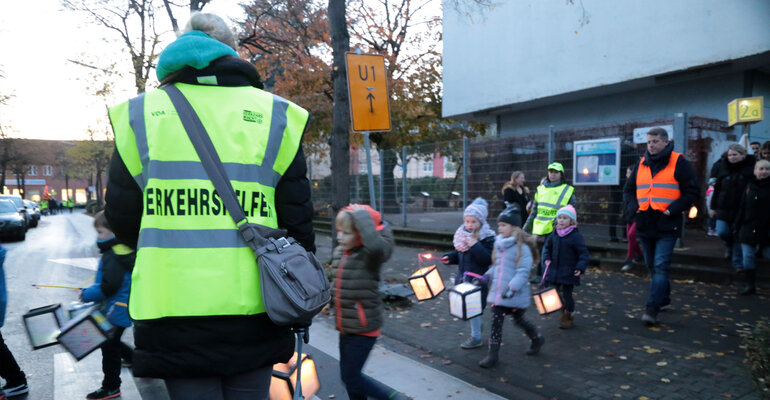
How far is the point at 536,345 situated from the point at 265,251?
387cm

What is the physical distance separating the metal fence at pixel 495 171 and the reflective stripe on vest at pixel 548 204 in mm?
2767

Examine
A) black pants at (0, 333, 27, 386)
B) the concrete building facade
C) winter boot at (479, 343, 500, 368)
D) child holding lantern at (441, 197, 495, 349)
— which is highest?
the concrete building facade

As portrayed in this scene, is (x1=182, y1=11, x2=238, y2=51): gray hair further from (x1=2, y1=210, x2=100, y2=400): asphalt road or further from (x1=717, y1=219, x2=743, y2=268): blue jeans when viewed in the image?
(x1=717, y1=219, x2=743, y2=268): blue jeans

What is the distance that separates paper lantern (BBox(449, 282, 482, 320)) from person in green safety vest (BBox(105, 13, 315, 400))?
2.89 m

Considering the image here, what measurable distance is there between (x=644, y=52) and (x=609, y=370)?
34.5ft

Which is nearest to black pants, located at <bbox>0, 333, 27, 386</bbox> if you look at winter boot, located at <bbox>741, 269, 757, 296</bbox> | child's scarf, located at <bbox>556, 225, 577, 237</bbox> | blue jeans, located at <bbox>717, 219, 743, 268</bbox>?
child's scarf, located at <bbox>556, 225, 577, 237</bbox>

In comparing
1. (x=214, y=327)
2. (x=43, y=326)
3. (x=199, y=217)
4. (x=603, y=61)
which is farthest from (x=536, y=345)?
(x=603, y=61)

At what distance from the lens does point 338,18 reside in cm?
802

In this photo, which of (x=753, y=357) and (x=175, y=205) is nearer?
(x=175, y=205)

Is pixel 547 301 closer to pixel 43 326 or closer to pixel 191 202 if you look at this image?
pixel 191 202

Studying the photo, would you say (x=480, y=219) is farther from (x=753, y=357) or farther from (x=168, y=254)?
(x=168, y=254)

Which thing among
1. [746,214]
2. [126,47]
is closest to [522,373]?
[746,214]

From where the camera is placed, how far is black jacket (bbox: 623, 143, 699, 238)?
5.24 meters

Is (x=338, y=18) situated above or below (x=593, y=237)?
above
